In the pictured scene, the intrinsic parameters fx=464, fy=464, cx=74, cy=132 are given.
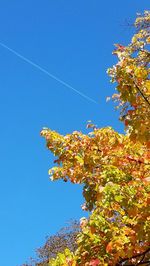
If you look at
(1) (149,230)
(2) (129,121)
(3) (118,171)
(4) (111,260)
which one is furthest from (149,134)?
(4) (111,260)

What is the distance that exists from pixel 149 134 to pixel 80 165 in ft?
8.38

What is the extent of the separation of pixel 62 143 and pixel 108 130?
1.00 metres

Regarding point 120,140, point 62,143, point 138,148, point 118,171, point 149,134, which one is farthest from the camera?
point 62,143

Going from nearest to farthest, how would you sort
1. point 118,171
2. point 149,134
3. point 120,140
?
point 149,134 < point 118,171 < point 120,140

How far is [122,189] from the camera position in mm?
6723

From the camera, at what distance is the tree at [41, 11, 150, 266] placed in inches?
261

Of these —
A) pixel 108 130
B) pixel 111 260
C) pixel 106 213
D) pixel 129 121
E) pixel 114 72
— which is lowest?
pixel 111 260

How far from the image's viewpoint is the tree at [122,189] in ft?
21.7

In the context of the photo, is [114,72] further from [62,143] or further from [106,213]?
[62,143]

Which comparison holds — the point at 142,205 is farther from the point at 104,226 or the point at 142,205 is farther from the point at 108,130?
the point at 108,130

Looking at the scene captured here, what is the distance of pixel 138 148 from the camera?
8.11 metres

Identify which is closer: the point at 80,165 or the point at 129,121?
the point at 129,121

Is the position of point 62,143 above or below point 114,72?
above

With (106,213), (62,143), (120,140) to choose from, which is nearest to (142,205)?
(106,213)
